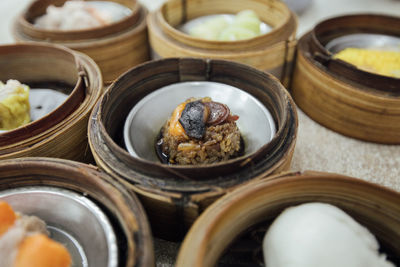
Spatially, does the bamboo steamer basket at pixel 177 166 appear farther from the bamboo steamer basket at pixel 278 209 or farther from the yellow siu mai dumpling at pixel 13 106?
the yellow siu mai dumpling at pixel 13 106

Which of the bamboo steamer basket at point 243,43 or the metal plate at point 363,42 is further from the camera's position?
the metal plate at point 363,42

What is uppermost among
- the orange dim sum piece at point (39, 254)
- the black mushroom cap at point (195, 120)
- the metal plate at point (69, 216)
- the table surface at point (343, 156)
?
the black mushroom cap at point (195, 120)

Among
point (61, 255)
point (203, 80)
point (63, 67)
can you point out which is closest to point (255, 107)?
point (203, 80)

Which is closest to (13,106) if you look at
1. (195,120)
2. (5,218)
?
(5,218)

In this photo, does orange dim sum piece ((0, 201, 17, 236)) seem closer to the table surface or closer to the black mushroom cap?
the black mushroom cap

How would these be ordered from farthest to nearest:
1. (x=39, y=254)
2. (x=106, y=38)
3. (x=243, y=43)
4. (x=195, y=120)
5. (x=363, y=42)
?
(x=363, y=42), (x=106, y=38), (x=243, y=43), (x=195, y=120), (x=39, y=254)

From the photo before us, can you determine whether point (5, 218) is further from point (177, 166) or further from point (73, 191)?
point (177, 166)

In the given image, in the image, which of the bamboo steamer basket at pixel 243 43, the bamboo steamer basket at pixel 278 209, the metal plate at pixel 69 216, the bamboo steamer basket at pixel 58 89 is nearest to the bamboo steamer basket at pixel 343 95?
the bamboo steamer basket at pixel 243 43
